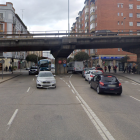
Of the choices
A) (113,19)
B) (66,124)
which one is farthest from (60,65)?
(66,124)

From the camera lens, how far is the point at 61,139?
15.3ft

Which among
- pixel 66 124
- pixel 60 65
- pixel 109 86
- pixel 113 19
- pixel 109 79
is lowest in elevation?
pixel 66 124

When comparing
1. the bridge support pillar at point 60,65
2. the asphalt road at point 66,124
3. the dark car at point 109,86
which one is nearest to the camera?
the asphalt road at point 66,124

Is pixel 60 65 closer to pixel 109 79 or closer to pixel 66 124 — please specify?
pixel 109 79

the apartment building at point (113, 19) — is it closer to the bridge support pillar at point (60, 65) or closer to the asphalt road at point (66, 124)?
the bridge support pillar at point (60, 65)

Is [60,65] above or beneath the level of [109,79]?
above

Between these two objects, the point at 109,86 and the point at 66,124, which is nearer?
the point at 66,124

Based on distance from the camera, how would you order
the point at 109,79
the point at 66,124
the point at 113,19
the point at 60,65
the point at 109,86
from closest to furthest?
the point at 66,124
the point at 109,86
the point at 109,79
the point at 60,65
the point at 113,19

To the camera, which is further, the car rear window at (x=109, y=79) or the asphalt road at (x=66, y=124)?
the car rear window at (x=109, y=79)

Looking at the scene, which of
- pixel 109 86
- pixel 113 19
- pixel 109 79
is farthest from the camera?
pixel 113 19

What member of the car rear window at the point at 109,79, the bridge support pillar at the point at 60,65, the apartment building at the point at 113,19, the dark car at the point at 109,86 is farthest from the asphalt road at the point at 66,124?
the apartment building at the point at 113,19

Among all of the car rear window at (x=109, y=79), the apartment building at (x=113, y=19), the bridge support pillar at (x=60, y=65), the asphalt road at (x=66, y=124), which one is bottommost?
the asphalt road at (x=66, y=124)

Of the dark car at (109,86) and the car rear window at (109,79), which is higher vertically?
the car rear window at (109,79)

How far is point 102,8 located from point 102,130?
2080 inches
